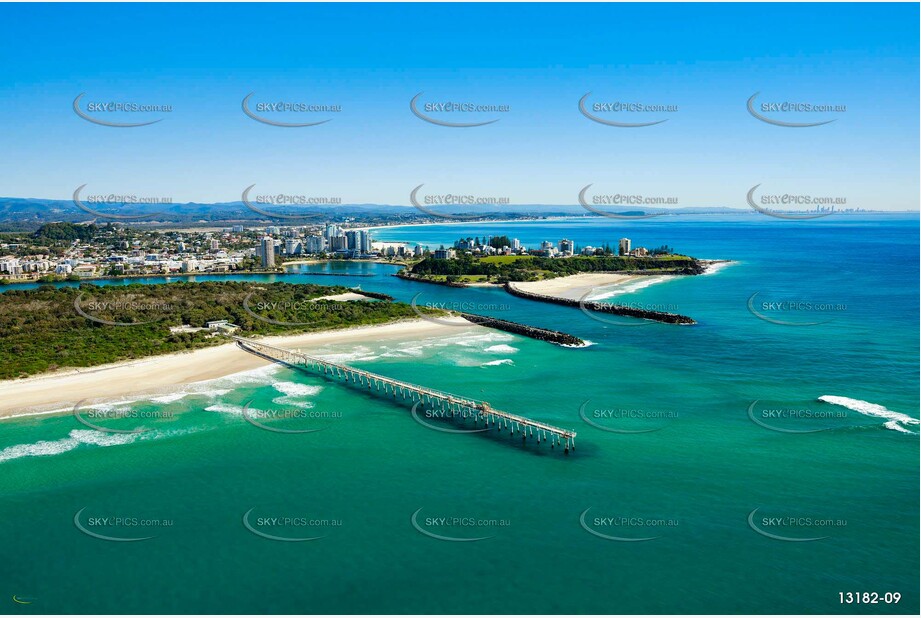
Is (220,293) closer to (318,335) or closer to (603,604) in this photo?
(318,335)

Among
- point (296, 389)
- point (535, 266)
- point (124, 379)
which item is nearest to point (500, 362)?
point (296, 389)

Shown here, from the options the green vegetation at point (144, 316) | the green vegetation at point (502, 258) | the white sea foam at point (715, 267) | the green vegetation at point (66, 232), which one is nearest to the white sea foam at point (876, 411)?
the green vegetation at point (144, 316)

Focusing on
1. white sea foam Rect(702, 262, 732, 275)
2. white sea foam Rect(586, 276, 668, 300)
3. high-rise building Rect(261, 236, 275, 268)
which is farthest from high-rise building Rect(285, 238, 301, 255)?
white sea foam Rect(702, 262, 732, 275)

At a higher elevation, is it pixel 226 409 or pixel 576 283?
pixel 576 283

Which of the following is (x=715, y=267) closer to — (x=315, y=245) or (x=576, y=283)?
(x=576, y=283)

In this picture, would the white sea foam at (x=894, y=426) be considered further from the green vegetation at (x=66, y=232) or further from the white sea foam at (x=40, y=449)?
the green vegetation at (x=66, y=232)

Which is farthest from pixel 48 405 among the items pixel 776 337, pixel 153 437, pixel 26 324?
pixel 776 337

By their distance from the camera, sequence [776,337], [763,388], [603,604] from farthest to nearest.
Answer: [776,337] → [763,388] → [603,604]
